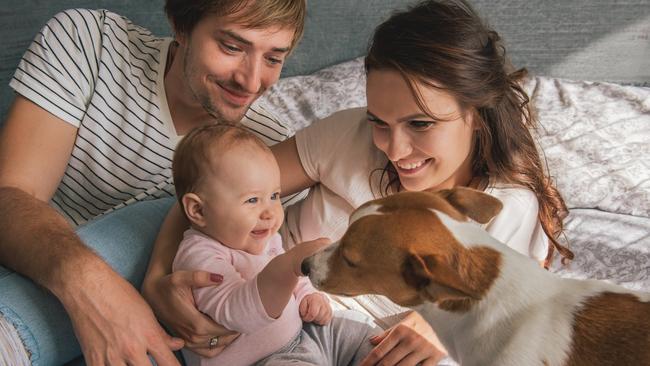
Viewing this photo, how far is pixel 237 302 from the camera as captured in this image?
1.29m

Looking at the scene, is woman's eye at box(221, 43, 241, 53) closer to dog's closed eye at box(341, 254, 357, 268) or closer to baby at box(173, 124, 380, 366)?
baby at box(173, 124, 380, 366)

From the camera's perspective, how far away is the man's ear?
1396mm

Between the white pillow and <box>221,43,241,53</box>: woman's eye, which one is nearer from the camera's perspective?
<box>221,43,241,53</box>: woman's eye

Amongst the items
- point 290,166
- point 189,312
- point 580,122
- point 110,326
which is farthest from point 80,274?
point 580,122

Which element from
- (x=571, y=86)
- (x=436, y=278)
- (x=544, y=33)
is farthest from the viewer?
(x=544, y=33)

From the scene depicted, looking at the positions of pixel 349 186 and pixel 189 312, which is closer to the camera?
pixel 189 312

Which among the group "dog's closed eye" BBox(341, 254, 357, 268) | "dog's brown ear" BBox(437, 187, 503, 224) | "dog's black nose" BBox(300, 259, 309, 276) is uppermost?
"dog's brown ear" BBox(437, 187, 503, 224)

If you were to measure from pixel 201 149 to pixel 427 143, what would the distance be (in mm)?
474

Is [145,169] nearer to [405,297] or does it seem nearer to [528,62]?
[405,297]

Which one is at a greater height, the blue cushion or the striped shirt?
the striped shirt

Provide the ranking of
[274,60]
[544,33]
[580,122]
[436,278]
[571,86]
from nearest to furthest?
[436,278], [274,60], [580,122], [571,86], [544,33]

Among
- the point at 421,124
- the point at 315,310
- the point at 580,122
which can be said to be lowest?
the point at 580,122

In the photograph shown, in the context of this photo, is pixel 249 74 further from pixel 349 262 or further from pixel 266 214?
pixel 349 262

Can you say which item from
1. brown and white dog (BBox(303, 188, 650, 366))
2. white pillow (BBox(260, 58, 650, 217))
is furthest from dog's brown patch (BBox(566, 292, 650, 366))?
white pillow (BBox(260, 58, 650, 217))
